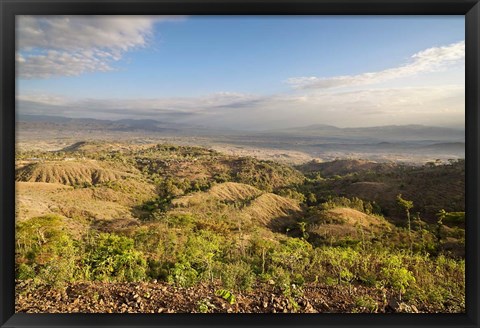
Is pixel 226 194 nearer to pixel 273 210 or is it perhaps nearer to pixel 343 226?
pixel 273 210

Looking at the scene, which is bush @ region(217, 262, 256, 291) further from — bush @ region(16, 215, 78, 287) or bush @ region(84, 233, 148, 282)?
bush @ region(16, 215, 78, 287)

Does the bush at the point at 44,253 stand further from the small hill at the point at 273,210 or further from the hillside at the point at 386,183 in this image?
the hillside at the point at 386,183

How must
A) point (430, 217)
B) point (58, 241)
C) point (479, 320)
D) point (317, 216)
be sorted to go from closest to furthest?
1. point (479, 320)
2. point (58, 241)
3. point (430, 217)
4. point (317, 216)

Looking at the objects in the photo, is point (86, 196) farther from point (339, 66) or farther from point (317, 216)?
point (339, 66)

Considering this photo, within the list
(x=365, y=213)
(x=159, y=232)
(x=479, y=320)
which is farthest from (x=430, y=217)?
(x=159, y=232)

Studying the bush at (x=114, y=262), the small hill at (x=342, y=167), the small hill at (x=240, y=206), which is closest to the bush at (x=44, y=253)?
the bush at (x=114, y=262)

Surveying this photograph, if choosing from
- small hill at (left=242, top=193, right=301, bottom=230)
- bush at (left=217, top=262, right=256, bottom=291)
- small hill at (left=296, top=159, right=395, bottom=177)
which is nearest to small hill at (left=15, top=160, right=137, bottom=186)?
small hill at (left=242, top=193, right=301, bottom=230)

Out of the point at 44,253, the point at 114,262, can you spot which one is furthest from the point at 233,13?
the point at 44,253
